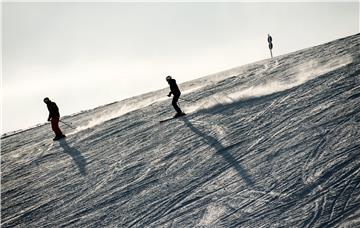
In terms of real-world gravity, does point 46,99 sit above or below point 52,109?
above

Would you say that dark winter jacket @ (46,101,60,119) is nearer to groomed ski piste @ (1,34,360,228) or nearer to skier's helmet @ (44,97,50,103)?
skier's helmet @ (44,97,50,103)

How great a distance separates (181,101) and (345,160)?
10.7 m

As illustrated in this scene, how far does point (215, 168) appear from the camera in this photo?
26.7ft

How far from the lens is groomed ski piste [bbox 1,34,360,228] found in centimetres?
629

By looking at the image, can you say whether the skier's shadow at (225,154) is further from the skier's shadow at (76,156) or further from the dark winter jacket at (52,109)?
the dark winter jacket at (52,109)

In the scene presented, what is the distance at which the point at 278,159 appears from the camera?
25.6 feet

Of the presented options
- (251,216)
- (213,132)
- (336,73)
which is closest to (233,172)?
(251,216)

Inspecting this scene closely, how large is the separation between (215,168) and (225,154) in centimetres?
78

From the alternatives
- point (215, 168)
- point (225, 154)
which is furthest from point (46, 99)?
point (215, 168)

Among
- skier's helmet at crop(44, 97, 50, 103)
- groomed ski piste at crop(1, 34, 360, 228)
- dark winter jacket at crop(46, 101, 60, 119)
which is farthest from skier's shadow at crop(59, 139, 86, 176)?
skier's helmet at crop(44, 97, 50, 103)

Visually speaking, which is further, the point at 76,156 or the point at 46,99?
the point at 46,99

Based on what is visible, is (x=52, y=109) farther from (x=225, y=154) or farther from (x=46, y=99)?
(x=225, y=154)

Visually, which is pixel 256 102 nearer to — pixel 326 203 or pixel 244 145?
pixel 244 145

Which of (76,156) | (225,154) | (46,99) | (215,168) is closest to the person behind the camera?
(215,168)
